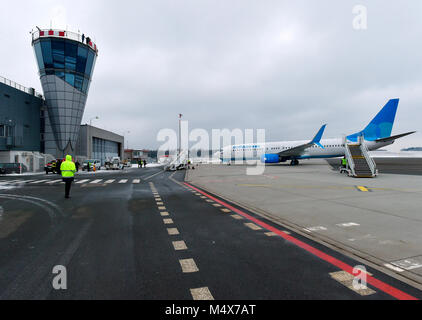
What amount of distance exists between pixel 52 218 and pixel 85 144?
5134 cm

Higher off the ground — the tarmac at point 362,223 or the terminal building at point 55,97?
the terminal building at point 55,97

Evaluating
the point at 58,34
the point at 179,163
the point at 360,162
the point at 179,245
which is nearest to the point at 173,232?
the point at 179,245

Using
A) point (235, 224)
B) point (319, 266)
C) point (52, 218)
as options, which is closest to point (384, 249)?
point (319, 266)

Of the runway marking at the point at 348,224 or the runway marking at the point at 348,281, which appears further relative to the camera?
the runway marking at the point at 348,224

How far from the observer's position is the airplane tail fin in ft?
109

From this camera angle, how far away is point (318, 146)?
37.6 m

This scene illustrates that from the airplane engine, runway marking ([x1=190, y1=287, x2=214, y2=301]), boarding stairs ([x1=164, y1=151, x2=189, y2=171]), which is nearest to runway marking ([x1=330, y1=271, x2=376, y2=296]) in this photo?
runway marking ([x1=190, y1=287, x2=214, y2=301])

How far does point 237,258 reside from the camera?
13.6 ft

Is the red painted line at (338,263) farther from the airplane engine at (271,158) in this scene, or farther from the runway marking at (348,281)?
the airplane engine at (271,158)

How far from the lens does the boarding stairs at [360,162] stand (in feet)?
61.1

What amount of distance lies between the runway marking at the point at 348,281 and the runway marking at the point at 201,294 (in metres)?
1.91

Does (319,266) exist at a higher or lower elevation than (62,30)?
lower

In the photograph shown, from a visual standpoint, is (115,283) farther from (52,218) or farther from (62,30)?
(62,30)

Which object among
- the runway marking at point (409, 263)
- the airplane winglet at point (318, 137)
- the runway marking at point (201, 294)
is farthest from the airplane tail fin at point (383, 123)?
the runway marking at point (201, 294)
